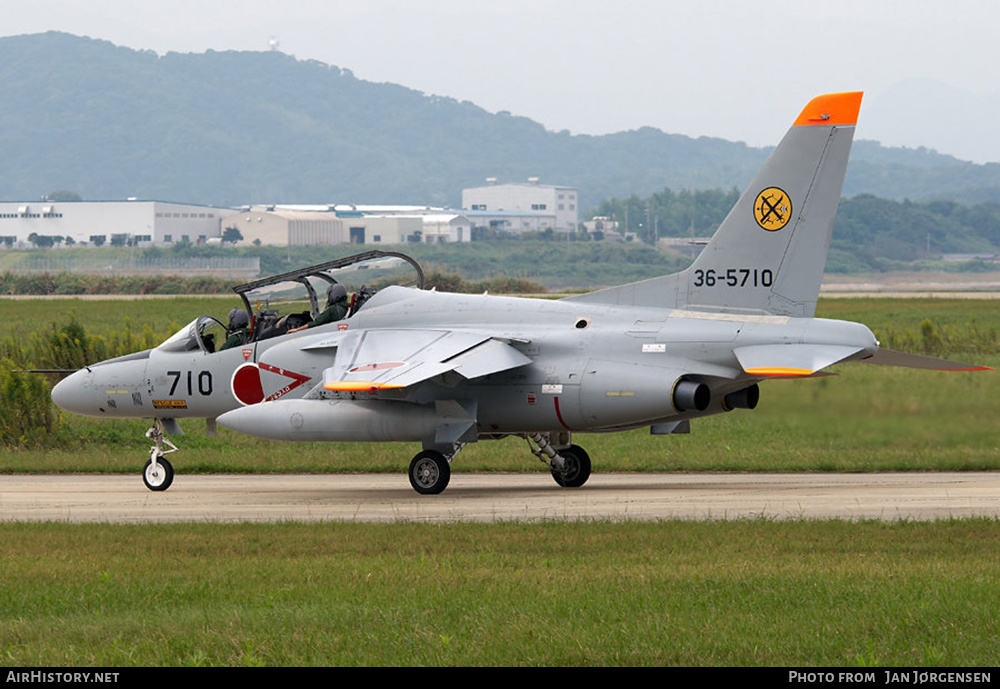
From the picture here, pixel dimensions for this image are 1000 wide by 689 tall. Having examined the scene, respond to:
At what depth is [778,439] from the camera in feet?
81.5

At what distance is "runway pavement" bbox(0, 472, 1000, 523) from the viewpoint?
1730 centimetres

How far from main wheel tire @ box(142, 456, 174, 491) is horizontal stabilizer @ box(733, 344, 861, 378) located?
28.6ft

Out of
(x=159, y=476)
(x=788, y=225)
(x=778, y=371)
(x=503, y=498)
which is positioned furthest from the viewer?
(x=159, y=476)

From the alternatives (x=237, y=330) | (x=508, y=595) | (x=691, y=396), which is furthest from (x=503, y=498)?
(x=508, y=595)

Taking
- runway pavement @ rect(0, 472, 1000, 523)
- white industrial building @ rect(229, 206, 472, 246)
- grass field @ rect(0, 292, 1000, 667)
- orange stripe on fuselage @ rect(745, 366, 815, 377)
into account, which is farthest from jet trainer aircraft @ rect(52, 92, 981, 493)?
white industrial building @ rect(229, 206, 472, 246)

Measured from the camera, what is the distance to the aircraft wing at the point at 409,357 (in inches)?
752

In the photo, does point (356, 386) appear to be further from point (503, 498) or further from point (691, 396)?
point (691, 396)

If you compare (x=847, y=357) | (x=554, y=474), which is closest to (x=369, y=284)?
(x=554, y=474)

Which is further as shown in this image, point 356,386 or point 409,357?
point 409,357

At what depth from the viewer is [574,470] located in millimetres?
21234

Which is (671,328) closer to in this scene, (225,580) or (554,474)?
(554,474)

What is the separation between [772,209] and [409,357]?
5266 mm

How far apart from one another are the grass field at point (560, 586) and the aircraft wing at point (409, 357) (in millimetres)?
3441

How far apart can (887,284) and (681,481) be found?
111595mm
